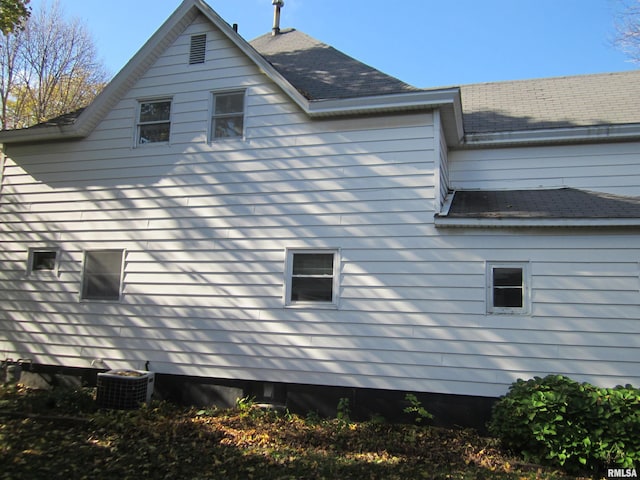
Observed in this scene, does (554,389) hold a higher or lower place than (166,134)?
lower

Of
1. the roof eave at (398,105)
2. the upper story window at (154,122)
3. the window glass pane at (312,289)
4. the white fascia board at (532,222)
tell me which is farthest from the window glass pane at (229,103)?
the white fascia board at (532,222)

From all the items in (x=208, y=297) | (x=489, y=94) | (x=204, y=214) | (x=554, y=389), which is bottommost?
(x=554, y=389)

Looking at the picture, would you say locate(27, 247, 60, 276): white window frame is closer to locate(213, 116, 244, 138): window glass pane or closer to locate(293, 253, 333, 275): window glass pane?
locate(213, 116, 244, 138): window glass pane

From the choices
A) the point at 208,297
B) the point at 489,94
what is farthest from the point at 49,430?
the point at 489,94

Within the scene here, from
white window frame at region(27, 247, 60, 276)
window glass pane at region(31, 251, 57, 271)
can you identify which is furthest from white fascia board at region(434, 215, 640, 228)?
window glass pane at region(31, 251, 57, 271)

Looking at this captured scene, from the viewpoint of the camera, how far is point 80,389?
26.8 ft

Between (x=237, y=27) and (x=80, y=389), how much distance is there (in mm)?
7729

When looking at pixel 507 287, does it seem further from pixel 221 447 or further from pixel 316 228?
pixel 221 447

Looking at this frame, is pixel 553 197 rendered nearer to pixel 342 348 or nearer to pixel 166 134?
pixel 342 348

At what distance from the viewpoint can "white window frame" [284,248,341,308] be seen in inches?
297

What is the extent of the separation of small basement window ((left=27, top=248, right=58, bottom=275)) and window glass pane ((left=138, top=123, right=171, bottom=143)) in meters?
2.91

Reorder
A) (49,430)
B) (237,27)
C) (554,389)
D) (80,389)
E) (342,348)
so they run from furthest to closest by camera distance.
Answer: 1. (237,27)
2. (80,389)
3. (342,348)
4. (49,430)
5. (554,389)

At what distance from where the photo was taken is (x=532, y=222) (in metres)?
6.84

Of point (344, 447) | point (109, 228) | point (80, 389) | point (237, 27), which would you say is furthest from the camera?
point (237, 27)
